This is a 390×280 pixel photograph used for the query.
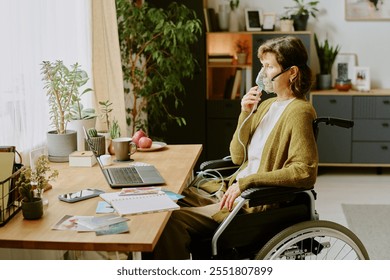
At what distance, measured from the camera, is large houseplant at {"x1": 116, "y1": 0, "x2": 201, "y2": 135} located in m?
3.99

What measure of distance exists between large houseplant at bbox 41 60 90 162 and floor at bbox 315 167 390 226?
191 cm

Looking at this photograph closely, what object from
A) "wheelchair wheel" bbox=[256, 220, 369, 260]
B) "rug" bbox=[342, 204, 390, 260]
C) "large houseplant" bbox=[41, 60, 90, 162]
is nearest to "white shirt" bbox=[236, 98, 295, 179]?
"wheelchair wheel" bbox=[256, 220, 369, 260]

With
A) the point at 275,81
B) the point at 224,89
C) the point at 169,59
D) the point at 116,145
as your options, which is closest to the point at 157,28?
the point at 169,59

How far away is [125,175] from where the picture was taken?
7.30ft

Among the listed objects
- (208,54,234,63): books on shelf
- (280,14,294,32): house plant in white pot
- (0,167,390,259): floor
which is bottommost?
(0,167,390,259): floor

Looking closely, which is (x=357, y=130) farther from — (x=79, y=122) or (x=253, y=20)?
(x=79, y=122)

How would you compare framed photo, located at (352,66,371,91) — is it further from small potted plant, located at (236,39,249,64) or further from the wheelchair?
the wheelchair


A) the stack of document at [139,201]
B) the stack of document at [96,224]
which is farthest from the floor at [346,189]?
the stack of document at [96,224]

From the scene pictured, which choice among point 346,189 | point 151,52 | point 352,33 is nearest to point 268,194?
point 151,52

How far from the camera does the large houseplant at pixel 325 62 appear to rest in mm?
5012

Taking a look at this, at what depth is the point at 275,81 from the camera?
224cm

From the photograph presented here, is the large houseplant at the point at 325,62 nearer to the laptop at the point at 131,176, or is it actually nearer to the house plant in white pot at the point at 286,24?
the house plant in white pot at the point at 286,24

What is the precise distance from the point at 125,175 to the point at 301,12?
325 centimetres

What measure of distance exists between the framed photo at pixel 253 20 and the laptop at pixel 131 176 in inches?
115
